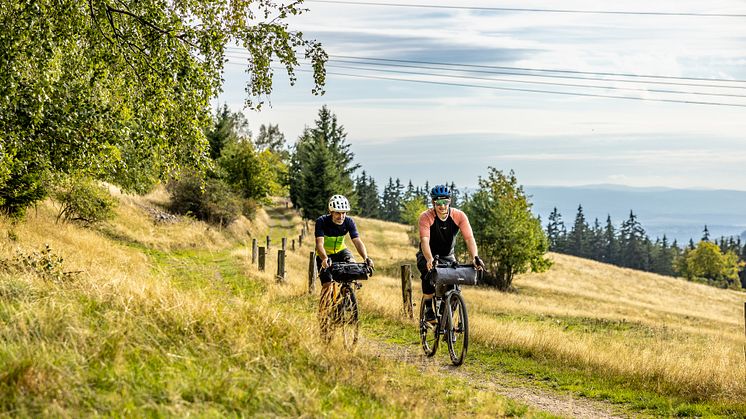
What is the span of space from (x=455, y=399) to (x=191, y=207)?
39.6 meters

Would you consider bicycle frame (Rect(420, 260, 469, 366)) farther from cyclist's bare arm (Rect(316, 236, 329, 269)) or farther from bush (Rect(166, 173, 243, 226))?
bush (Rect(166, 173, 243, 226))

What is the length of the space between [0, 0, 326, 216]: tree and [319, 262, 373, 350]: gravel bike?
4.08 metres

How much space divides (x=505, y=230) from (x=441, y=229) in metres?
41.9

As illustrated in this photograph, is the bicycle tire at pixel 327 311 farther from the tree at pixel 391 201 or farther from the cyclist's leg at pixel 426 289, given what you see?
the tree at pixel 391 201

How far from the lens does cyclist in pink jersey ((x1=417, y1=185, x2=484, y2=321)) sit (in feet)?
30.9

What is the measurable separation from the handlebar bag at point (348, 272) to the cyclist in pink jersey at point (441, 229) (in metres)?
0.92

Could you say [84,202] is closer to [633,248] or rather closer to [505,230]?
[505,230]

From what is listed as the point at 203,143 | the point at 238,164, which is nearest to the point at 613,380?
the point at 203,143

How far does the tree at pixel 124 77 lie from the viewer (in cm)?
1021

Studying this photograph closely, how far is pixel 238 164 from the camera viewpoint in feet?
181

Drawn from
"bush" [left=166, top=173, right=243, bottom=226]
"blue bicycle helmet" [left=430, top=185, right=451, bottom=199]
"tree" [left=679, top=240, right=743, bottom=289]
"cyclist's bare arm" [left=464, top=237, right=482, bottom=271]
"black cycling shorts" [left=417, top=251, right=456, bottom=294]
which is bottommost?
"tree" [left=679, top=240, right=743, bottom=289]

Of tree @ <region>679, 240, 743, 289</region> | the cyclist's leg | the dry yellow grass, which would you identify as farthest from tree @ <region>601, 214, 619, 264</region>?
the cyclist's leg

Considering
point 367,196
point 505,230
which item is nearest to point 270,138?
point 367,196

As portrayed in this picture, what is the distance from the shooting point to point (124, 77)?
11.6 metres
